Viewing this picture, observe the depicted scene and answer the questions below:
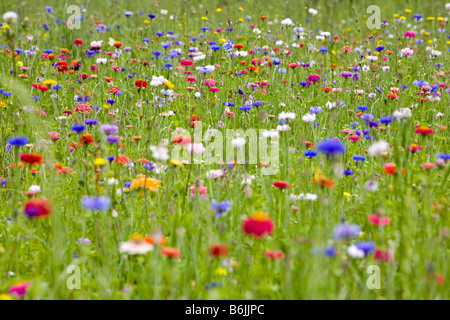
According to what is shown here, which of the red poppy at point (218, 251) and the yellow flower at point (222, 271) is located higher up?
the red poppy at point (218, 251)

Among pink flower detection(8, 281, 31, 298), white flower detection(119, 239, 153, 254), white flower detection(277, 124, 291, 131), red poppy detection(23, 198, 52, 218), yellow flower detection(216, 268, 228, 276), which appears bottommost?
pink flower detection(8, 281, 31, 298)

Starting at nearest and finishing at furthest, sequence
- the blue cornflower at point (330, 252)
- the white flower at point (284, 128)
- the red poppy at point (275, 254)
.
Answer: the blue cornflower at point (330, 252), the red poppy at point (275, 254), the white flower at point (284, 128)

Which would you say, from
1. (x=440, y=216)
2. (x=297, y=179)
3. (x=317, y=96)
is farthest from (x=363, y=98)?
(x=440, y=216)

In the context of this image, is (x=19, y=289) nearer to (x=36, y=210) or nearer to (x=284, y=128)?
(x=36, y=210)

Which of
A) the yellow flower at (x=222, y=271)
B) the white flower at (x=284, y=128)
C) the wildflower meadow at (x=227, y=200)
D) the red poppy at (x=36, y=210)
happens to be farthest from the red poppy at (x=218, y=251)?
the white flower at (x=284, y=128)

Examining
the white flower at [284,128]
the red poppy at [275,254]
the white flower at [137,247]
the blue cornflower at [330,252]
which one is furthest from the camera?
the white flower at [284,128]

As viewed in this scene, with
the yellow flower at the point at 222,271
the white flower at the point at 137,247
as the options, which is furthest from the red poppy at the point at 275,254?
the white flower at the point at 137,247

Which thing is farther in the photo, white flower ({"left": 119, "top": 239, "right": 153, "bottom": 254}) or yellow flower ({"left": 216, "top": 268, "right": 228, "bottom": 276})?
yellow flower ({"left": 216, "top": 268, "right": 228, "bottom": 276})

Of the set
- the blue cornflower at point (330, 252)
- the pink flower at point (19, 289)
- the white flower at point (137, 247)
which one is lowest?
the pink flower at point (19, 289)

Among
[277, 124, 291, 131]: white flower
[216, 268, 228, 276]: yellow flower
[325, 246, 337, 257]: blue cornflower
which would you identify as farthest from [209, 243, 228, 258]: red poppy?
[277, 124, 291, 131]: white flower

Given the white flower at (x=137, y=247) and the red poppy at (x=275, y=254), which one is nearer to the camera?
the white flower at (x=137, y=247)

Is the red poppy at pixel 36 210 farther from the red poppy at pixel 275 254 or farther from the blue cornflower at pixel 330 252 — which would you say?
the blue cornflower at pixel 330 252

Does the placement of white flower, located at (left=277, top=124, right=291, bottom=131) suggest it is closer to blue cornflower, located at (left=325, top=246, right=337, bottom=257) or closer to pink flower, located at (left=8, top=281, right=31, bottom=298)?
blue cornflower, located at (left=325, top=246, right=337, bottom=257)

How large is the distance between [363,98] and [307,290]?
268 centimetres
